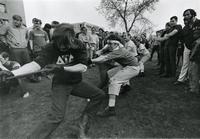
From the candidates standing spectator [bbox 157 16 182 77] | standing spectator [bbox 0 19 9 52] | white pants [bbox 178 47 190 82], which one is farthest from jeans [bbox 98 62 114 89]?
standing spectator [bbox 0 19 9 52]

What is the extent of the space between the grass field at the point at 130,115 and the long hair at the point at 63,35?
1489 mm

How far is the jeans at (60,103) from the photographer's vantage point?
2115 mm

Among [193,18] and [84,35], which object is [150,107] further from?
[84,35]

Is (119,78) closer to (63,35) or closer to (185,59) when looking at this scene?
(63,35)

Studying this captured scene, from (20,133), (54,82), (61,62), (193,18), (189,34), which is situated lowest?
(20,133)

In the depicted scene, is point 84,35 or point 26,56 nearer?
point 26,56

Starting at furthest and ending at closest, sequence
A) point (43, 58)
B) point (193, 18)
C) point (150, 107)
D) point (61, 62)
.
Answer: point (193, 18), point (150, 107), point (61, 62), point (43, 58)

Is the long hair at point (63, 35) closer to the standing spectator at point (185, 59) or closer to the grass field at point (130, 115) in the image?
the grass field at point (130, 115)

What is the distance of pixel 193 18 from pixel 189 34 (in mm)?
415

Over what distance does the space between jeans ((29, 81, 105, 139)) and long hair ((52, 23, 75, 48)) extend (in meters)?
0.57

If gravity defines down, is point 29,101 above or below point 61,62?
below

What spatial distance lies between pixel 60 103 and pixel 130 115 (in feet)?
5.56

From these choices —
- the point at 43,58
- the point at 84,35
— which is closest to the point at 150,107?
the point at 43,58

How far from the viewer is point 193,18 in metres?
4.67
